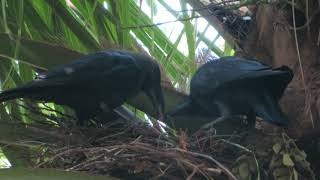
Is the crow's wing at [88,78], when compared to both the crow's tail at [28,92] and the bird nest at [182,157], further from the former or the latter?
the bird nest at [182,157]

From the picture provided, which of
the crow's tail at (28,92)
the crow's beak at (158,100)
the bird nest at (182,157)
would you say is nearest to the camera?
the bird nest at (182,157)

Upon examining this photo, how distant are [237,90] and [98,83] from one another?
378mm

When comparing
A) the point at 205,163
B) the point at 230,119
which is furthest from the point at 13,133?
the point at 230,119

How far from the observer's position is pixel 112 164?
1.69m

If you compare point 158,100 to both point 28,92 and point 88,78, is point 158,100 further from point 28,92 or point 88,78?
point 28,92

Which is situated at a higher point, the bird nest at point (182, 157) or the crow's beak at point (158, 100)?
the crow's beak at point (158, 100)

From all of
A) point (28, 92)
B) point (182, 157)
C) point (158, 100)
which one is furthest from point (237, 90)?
point (28, 92)

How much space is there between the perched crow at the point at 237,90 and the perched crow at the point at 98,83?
11cm

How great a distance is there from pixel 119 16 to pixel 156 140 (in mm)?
373

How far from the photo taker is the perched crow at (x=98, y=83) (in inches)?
72.0

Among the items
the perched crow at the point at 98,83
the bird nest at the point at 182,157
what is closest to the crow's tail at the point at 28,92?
the perched crow at the point at 98,83

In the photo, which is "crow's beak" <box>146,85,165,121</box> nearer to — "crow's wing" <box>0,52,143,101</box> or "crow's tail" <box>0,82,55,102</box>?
"crow's wing" <box>0,52,143,101</box>

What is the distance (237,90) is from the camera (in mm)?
1913

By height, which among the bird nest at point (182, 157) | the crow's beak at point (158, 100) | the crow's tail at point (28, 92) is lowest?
the bird nest at point (182, 157)
